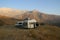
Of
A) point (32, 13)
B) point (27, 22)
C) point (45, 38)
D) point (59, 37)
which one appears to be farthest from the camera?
point (32, 13)

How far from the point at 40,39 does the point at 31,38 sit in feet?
2.82

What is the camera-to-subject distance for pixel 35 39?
13078 mm

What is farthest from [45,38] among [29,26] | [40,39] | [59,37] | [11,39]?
[29,26]

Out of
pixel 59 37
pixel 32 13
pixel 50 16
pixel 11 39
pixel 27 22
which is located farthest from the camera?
pixel 50 16

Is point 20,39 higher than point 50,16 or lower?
higher

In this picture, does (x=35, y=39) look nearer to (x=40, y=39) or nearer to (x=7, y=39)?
(x=40, y=39)

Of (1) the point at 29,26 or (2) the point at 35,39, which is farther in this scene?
(1) the point at 29,26

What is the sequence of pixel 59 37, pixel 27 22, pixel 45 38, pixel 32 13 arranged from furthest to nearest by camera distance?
pixel 32 13 < pixel 27 22 < pixel 59 37 < pixel 45 38

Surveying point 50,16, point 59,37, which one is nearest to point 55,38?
point 59,37

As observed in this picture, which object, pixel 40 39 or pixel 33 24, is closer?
pixel 40 39

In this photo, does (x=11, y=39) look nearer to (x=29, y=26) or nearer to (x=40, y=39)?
(x=40, y=39)

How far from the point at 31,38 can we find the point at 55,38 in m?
2.69

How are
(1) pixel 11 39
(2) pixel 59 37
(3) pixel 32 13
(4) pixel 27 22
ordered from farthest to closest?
(3) pixel 32 13
(4) pixel 27 22
(2) pixel 59 37
(1) pixel 11 39

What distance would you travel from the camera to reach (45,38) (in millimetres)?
13672
